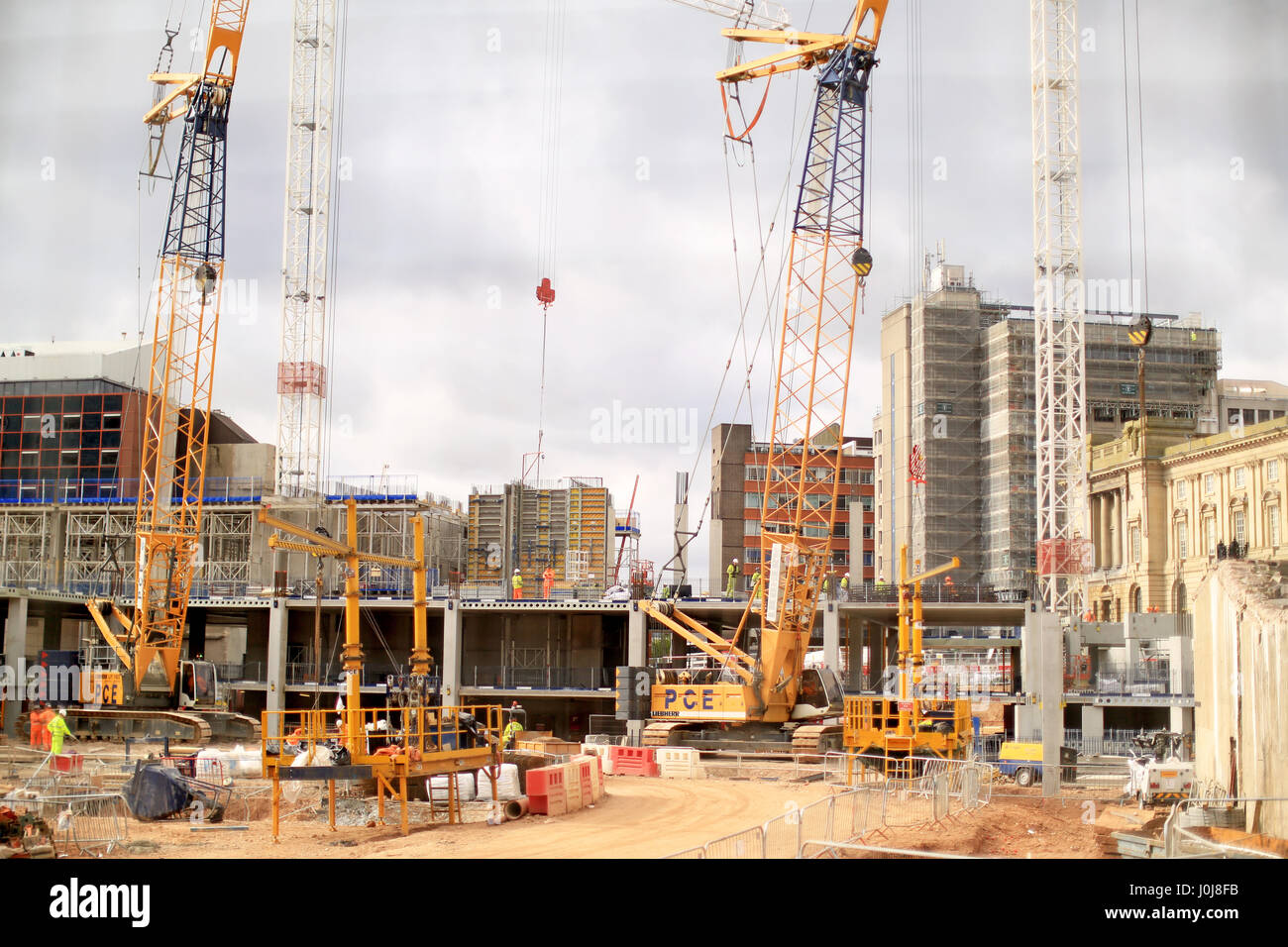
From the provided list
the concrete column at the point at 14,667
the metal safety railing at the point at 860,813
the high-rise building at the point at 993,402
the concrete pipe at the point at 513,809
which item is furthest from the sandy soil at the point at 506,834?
the high-rise building at the point at 993,402

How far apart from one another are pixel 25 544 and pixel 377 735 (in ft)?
181

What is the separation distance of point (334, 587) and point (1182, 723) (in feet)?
132

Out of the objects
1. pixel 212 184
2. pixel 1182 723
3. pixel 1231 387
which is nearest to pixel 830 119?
pixel 212 184

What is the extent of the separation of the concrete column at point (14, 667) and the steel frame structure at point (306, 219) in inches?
1047

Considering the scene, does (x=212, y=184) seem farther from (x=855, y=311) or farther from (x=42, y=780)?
(x=42, y=780)

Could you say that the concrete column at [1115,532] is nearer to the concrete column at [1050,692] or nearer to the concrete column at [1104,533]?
the concrete column at [1104,533]

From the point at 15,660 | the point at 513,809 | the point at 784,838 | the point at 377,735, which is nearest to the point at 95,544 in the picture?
the point at 15,660

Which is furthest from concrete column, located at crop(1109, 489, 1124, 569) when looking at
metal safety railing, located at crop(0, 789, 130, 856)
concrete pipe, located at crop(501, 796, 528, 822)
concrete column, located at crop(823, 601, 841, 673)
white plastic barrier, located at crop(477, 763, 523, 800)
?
metal safety railing, located at crop(0, 789, 130, 856)

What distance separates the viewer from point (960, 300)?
91.6 metres

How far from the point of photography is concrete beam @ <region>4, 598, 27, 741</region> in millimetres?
49562

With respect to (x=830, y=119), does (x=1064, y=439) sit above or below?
below

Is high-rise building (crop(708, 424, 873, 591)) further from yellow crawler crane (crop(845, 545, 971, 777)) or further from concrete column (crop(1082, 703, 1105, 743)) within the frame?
yellow crawler crane (crop(845, 545, 971, 777))
